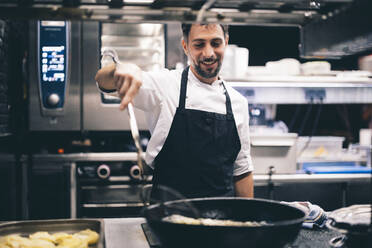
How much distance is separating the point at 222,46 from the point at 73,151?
4.97 ft

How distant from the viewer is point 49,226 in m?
1.44

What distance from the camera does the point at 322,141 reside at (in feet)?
11.1

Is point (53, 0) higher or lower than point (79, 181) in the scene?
higher

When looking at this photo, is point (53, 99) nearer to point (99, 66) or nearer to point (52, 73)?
point (52, 73)

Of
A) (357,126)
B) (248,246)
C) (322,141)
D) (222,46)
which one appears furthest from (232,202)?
(357,126)

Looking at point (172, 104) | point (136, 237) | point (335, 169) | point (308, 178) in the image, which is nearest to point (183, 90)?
point (172, 104)

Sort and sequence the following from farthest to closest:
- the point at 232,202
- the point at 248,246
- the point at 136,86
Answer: the point at 232,202, the point at 136,86, the point at 248,246

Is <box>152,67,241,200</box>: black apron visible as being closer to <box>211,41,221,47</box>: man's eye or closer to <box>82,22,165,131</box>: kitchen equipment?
<box>211,41,221,47</box>: man's eye

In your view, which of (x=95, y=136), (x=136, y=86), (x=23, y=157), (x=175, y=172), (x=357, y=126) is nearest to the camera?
(x=136, y=86)

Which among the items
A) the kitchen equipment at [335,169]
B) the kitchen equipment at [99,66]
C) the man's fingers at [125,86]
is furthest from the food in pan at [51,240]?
the kitchen equipment at [335,169]

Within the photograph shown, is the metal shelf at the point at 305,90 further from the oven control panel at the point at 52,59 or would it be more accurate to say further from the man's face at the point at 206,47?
the oven control panel at the point at 52,59

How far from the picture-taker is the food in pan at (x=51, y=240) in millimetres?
1238

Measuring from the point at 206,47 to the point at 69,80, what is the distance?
1376 millimetres

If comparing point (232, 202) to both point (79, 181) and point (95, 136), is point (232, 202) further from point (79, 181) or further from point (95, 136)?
point (95, 136)
